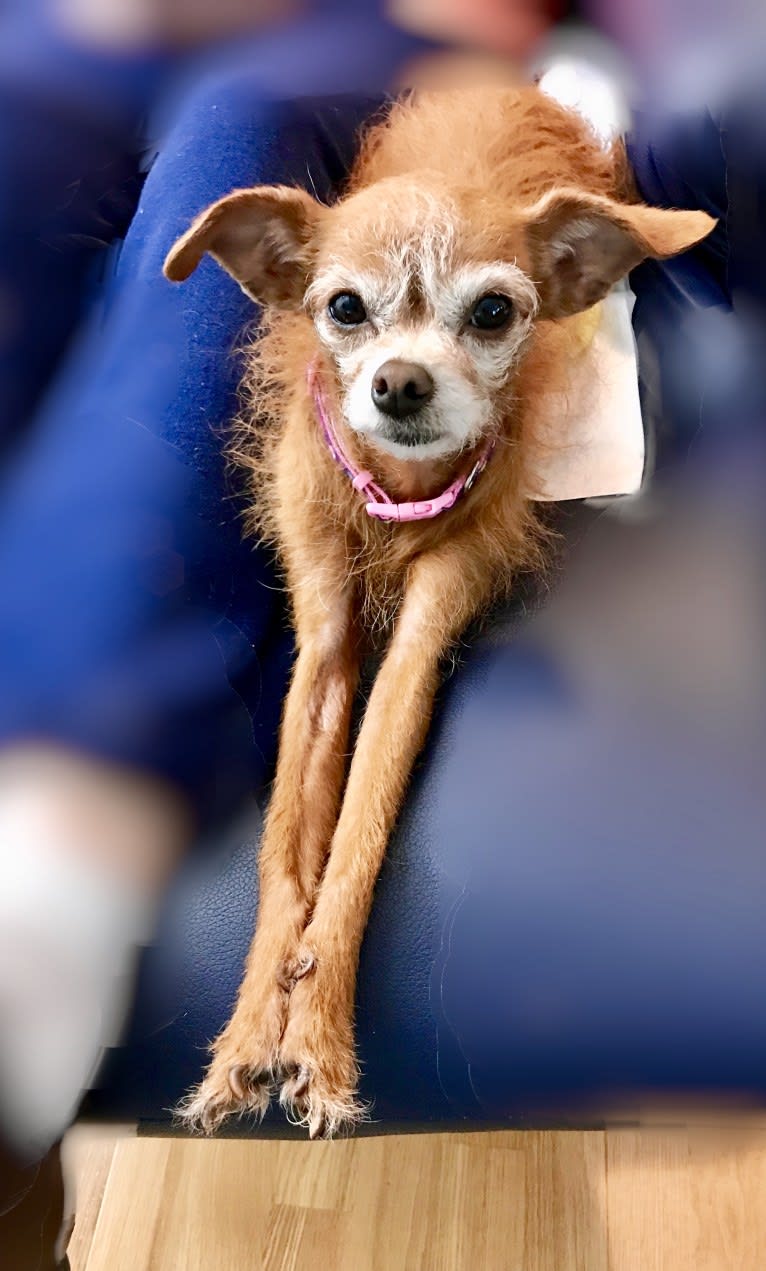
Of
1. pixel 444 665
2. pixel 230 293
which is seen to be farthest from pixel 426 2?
pixel 444 665

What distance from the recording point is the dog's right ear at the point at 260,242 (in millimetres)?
735

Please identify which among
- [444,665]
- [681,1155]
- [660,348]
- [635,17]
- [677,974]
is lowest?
[681,1155]

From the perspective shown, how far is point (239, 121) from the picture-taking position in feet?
2.92

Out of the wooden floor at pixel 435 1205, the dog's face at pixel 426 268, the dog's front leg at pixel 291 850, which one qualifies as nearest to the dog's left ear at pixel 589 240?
the dog's face at pixel 426 268

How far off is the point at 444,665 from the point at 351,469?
18 cm

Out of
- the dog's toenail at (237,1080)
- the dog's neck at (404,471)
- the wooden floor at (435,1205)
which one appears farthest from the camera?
the wooden floor at (435,1205)

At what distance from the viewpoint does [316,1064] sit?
0.68 m

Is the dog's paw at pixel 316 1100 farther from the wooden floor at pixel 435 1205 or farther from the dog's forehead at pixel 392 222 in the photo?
the dog's forehead at pixel 392 222

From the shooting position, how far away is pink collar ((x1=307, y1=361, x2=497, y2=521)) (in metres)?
0.83

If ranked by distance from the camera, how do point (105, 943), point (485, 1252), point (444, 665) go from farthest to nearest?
1. point (485, 1252)
2. point (444, 665)
3. point (105, 943)

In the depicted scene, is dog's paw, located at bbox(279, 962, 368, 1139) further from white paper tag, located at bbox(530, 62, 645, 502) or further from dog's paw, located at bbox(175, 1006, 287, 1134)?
white paper tag, located at bbox(530, 62, 645, 502)

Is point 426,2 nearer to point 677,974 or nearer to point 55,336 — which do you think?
point 55,336

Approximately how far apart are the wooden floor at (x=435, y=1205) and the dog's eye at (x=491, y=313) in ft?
2.61

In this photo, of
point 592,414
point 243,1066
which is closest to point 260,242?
→ point 592,414
